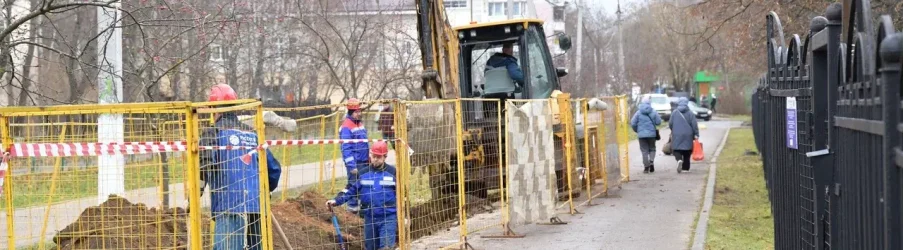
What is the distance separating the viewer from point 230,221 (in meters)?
7.64

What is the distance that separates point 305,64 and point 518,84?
46.0 ft

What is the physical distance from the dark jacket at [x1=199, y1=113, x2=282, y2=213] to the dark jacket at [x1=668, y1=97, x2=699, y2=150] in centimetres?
1446

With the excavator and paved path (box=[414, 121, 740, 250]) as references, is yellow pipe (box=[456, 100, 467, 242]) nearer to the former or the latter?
the excavator

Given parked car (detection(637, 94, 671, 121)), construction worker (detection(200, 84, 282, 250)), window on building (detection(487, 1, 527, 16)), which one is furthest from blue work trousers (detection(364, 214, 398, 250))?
window on building (detection(487, 1, 527, 16))

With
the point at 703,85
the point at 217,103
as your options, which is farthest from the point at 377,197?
the point at 703,85

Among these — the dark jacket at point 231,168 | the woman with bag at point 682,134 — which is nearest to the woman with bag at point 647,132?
the woman with bag at point 682,134

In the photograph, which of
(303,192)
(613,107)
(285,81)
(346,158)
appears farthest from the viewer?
(285,81)

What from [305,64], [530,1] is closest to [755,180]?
[305,64]

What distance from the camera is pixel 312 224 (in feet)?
39.5

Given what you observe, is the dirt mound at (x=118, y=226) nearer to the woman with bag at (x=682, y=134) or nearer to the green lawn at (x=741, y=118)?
the woman with bag at (x=682, y=134)

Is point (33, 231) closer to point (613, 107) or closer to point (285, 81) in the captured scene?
point (613, 107)

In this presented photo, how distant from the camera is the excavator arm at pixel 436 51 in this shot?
14023 mm

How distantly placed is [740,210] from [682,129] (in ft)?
20.6

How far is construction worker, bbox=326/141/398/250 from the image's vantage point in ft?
32.9
